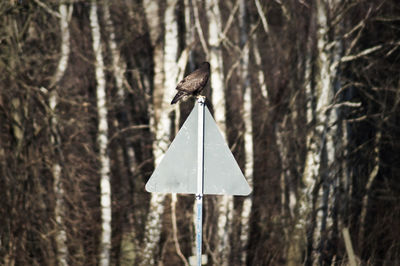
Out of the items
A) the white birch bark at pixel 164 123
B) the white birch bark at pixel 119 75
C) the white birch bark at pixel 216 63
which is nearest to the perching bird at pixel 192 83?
the white birch bark at pixel 164 123

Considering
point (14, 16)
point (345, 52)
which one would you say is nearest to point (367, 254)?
point (345, 52)

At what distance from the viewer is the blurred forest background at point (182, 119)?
29.2ft

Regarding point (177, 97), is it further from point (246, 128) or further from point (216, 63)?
point (246, 128)

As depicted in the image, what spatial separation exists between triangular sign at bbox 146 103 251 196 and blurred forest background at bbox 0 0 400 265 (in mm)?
4315

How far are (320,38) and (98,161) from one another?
3749 millimetres

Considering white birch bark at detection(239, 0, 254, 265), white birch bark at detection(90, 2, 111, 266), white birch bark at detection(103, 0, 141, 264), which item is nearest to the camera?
white birch bark at detection(90, 2, 111, 266)

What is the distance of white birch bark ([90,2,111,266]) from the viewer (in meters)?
8.81

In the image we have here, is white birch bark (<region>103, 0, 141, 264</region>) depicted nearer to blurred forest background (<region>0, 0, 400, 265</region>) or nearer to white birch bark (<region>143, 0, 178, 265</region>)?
blurred forest background (<region>0, 0, 400, 265</region>)

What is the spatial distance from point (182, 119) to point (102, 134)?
1284 mm

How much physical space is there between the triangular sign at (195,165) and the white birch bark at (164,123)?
4.25 meters

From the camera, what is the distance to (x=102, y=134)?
8891mm

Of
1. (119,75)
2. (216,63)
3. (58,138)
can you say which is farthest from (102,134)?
(216,63)

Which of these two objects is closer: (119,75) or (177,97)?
(177,97)

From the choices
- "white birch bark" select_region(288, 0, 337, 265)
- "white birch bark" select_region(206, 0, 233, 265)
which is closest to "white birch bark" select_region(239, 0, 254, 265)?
"white birch bark" select_region(206, 0, 233, 265)
